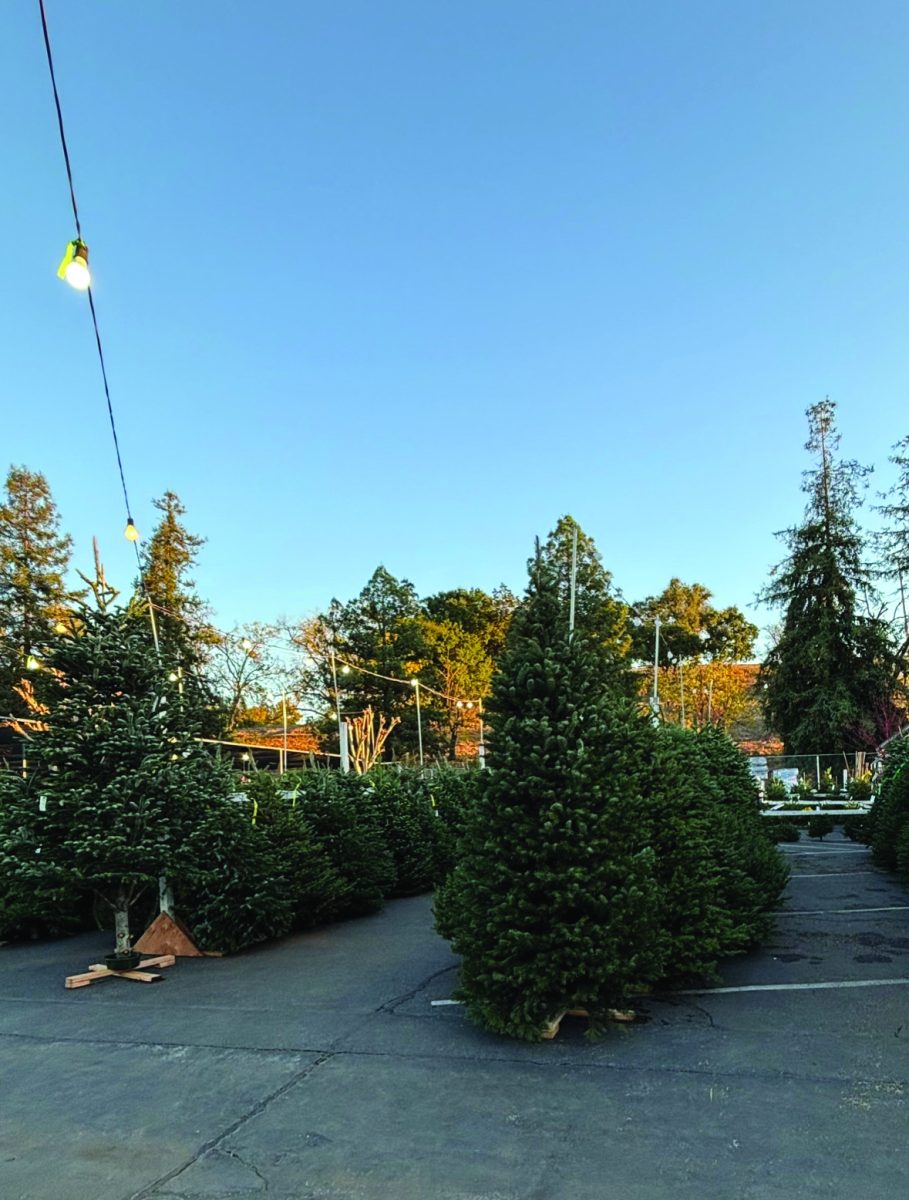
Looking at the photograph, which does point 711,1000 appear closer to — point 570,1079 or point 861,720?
point 570,1079

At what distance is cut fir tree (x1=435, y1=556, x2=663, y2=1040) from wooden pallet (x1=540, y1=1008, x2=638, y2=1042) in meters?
0.04

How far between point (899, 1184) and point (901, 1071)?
4.25 feet

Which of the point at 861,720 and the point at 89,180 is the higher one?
the point at 89,180

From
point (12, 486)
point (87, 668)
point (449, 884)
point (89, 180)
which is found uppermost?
point (12, 486)

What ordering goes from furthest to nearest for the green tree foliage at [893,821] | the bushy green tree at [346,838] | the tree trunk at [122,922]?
the green tree foliage at [893,821] < the bushy green tree at [346,838] < the tree trunk at [122,922]

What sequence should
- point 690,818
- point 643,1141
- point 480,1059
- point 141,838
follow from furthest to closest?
point 141,838
point 690,818
point 480,1059
point 643,1141

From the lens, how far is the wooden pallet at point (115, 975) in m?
6.95

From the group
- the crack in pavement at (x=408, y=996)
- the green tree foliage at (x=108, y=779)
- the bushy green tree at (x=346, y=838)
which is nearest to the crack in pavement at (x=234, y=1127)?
the crack in pavement at (x=408, y=996)

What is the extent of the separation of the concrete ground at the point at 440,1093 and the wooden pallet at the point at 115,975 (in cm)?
17

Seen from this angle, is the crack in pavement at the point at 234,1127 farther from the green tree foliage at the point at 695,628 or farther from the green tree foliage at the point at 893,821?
the green tree foliage at the point at 695,628

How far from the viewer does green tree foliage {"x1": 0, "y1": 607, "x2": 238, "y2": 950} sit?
7.12 m

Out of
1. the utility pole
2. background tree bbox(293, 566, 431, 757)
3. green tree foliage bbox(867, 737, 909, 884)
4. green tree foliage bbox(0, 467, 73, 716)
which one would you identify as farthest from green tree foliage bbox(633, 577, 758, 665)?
green tree foliage bbox(867, 737, 909, 884)

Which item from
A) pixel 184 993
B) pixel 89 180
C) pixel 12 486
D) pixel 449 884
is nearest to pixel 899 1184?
pixel 449 884

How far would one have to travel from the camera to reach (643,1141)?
3.33 m
